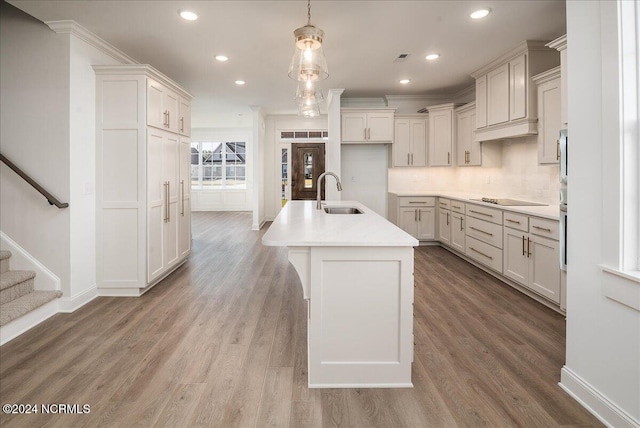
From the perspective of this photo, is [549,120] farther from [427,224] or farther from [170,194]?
[170,194]

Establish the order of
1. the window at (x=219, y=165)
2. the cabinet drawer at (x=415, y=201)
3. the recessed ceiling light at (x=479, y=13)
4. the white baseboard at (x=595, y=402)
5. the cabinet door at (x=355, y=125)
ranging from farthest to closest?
the window at (x=219, y=165) → the cabinet door at (x=355, y=125) → the cabinet drawer at (x=415, y=201) → the recessed ceiling light at (x=479, y=13) → the white baseboard at (x=595, y=402)

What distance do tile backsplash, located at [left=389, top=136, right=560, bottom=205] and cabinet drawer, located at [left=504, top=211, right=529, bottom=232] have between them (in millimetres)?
651

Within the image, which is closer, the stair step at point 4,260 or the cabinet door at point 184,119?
the stair step at point 4,260

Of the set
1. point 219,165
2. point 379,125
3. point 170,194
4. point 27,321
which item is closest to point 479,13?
point 379,125

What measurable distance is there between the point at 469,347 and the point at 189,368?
185cm

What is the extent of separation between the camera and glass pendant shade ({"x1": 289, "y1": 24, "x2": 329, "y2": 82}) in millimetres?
2439

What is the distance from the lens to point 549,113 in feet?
12.1

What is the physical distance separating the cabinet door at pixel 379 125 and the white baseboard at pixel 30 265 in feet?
15.7

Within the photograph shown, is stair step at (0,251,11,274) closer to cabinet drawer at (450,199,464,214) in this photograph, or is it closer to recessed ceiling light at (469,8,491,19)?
recessed ceiling light at (469,8,491,19)

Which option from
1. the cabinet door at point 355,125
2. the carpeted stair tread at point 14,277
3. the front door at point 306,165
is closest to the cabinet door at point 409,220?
the cabinet door at point 355,125

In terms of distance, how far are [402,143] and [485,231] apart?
247 cm

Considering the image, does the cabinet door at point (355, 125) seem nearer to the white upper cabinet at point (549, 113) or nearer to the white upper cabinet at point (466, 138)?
the white upper cabinet at point (466, 138)

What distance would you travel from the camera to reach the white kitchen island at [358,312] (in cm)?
206

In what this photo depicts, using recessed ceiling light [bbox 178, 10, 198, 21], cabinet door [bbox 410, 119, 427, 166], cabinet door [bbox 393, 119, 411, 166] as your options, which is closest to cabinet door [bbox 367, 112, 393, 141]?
cabinet door [bbox 393, 119, 411, 166]
